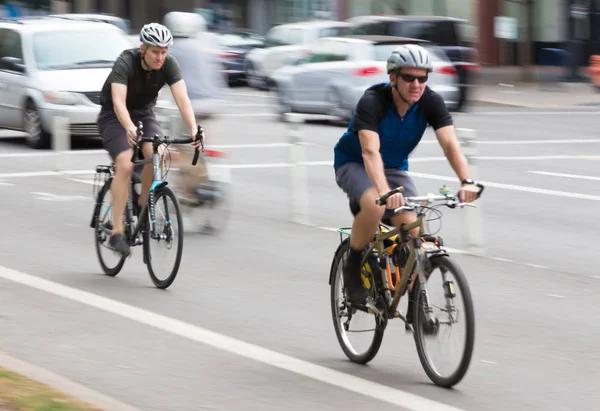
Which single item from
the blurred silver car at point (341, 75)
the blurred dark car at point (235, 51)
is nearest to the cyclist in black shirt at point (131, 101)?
the blurred silver car at point (341, 75)

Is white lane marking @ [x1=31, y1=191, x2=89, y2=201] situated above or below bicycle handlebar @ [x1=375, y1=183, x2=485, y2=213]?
below

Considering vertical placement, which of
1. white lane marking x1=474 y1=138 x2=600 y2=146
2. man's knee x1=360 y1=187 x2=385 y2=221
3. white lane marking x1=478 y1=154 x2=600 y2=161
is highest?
man's knee x1=360 y1=187 x2=385 y2=221

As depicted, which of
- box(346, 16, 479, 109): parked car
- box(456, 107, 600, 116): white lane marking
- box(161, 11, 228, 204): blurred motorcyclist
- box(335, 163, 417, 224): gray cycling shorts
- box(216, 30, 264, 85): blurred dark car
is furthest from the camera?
box(216, 30, 264, 85): blurred dark car

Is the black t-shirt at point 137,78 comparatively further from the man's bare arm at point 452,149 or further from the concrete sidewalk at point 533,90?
the concrete sidewalk at point 533,90

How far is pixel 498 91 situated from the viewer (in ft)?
108

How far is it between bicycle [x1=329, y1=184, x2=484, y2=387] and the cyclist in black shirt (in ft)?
8.41

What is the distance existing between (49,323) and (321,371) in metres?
1.99

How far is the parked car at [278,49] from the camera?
33.4m

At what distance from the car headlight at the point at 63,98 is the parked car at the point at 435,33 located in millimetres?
9323

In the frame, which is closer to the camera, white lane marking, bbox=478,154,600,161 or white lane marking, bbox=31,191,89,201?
white lane marking, bbox=31,191,89,201

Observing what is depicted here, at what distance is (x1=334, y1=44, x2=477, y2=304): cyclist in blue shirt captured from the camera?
629 cm

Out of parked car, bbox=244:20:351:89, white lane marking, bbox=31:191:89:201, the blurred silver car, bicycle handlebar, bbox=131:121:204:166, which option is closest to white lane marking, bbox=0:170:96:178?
white lane marking, bbox=31:191:89:201

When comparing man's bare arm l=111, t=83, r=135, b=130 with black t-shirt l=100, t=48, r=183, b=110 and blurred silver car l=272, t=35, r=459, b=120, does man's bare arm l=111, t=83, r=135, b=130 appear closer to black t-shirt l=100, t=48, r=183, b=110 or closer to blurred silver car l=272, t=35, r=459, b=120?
black t-shirt l=100, t=48, r=183, b=110

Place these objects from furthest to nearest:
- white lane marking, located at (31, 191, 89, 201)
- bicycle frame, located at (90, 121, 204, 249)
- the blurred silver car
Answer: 1. the blurred silver car
2. white lane marking, located at (31, 191, 89, 201)
3. bicycle frame, located at (90, 121, 204, 249)
